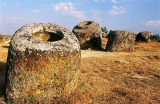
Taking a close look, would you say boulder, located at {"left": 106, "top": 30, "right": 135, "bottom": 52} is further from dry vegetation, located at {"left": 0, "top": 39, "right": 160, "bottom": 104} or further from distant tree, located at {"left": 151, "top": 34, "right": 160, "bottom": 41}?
distant tree, located at {"left": 151, "top": 34, "right": 160, "bottom": 41}

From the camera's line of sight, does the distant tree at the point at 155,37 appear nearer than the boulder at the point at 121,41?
No

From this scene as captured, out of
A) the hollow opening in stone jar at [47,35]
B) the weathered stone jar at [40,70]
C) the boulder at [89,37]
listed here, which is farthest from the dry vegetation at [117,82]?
the boulder at [89,37]

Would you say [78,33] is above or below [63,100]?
above

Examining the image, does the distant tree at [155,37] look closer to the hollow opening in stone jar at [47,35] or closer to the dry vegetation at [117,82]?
the dry vegetation at [117,82]

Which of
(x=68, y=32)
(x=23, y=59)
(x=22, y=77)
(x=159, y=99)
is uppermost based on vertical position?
(x=68, y=32)

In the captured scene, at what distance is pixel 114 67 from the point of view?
1198 cm

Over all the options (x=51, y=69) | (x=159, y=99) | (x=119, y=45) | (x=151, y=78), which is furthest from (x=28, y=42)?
(x=119, y=45)

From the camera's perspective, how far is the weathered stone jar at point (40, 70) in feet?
22.9

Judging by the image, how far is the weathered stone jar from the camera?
6980mm

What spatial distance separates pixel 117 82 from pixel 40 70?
12.2 ft

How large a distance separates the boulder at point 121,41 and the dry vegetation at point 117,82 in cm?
420

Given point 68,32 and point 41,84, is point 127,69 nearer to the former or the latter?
point 68,32

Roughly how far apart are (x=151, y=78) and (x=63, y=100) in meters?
4.47

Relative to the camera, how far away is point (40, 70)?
274 inches
